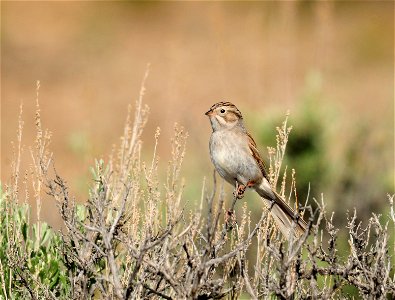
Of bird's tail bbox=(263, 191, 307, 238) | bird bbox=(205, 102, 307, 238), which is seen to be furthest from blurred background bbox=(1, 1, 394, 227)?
bird's tail bbox=(263, 191, 307, 238)

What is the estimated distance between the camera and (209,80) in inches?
786

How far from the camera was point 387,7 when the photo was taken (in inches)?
963

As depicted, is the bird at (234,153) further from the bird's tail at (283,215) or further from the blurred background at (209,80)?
the blurred background at (209,80)

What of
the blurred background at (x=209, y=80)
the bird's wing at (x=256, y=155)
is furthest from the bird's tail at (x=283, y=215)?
the blurred background at (x=209, y=80)

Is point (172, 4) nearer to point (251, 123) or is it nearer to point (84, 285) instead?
point (251, 123)

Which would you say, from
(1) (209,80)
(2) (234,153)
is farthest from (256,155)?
(1) (209,80)

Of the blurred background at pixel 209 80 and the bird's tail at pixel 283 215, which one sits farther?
the blurred background at pixel 209 80

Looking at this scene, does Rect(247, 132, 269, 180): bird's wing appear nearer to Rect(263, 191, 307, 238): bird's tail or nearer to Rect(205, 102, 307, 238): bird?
Rect(205, 102, 307, 238): bird

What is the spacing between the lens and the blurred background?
9.55 m

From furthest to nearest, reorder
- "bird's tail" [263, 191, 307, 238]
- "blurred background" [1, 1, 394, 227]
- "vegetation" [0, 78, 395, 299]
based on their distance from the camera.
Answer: "blurred background" [1, 1, 394, 227] < "bird's tail" [263, 191, 307, 238] < "vegetation" [0, 78, 395, 299]

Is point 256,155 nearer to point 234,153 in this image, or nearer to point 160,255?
point 234,153

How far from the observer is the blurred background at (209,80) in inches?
376

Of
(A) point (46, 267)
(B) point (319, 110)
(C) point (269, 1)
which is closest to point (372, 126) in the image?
(B) point (319, 110)

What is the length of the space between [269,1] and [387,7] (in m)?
3.68
